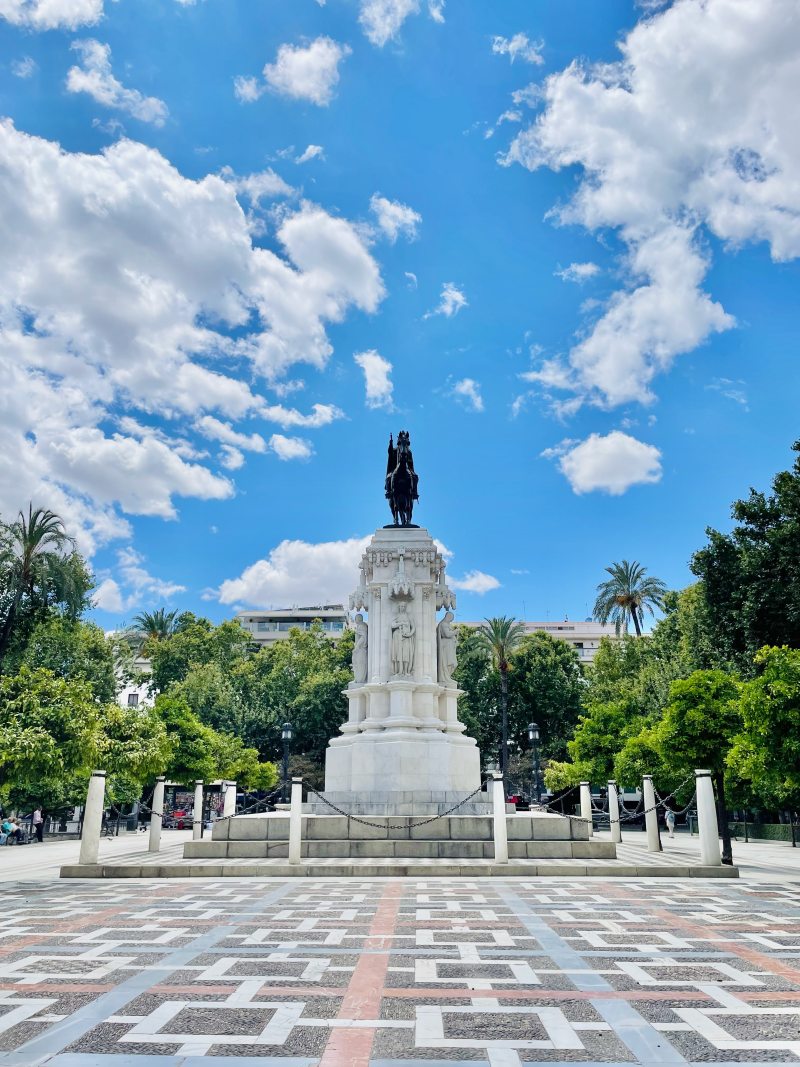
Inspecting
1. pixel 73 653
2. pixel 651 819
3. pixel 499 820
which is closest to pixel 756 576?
pixel 651 819

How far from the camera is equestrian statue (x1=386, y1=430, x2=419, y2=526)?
22766 millimetres

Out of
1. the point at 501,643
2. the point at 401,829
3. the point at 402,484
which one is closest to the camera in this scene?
the point at 401,829

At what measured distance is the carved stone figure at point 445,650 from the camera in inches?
808

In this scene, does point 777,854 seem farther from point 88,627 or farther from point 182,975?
point 88,627

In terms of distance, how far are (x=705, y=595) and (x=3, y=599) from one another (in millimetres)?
28105

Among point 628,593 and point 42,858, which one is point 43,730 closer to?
point 42,858

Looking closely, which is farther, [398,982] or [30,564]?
[30,564]

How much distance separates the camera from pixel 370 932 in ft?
26.0

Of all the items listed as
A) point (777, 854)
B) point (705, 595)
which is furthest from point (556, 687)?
point (777, 854)

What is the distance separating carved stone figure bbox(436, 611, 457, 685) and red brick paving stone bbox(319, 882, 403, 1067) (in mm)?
11975

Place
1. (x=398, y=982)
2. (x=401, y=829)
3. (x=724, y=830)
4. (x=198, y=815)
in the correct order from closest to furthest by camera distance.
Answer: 1. (x=398, y=982)
2. (x=401, y=829)
3. (x=724, y=830)
4. (x=198, y=815)

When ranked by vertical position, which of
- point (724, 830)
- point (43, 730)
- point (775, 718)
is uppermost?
point (43, 730)

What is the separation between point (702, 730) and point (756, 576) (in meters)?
11.6

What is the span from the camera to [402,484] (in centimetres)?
2292
